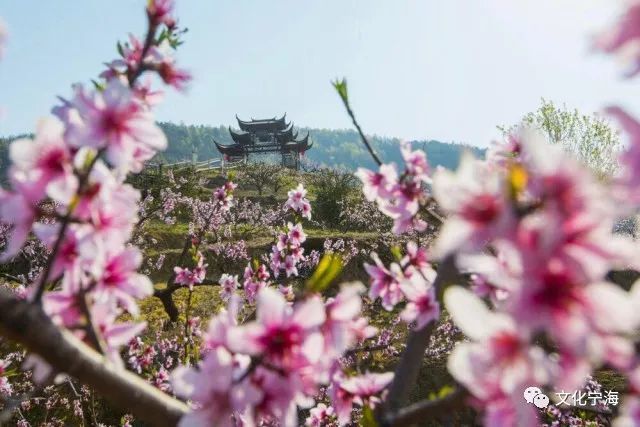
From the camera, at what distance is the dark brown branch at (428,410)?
890mm

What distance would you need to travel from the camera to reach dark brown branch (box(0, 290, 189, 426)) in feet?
2.84

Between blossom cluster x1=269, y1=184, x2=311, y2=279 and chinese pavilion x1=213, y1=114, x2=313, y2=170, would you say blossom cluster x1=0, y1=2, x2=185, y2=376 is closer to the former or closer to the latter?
blossom cluster x1=269, y1=184, x2=311, y2=279

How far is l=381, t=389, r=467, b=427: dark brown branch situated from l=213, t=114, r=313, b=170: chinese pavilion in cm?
4715

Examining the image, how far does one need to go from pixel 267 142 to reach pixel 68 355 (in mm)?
55022

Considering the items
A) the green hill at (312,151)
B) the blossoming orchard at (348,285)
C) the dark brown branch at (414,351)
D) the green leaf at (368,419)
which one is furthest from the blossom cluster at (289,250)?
the green hill at (312,151)

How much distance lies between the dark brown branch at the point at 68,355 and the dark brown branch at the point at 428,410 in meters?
0.59

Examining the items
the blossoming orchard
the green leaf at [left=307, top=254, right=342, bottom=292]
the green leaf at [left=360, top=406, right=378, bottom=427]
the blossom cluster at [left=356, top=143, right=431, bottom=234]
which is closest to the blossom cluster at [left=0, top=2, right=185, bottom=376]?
the blossoming orchard

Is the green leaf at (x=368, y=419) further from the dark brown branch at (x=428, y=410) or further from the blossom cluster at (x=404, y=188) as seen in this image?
the blossom cluster at (x=404, y=188)

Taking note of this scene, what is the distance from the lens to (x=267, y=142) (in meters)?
54.8

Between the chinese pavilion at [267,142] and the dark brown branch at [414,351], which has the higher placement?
the chinese pavilion at [267,142]

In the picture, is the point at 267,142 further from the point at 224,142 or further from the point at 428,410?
the point at 224,142

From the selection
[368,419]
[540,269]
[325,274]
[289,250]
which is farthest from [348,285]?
[289,250]

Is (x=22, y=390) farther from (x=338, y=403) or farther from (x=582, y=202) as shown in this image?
(x=582, y=202)

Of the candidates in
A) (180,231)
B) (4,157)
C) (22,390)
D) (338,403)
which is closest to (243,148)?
(180,231)
